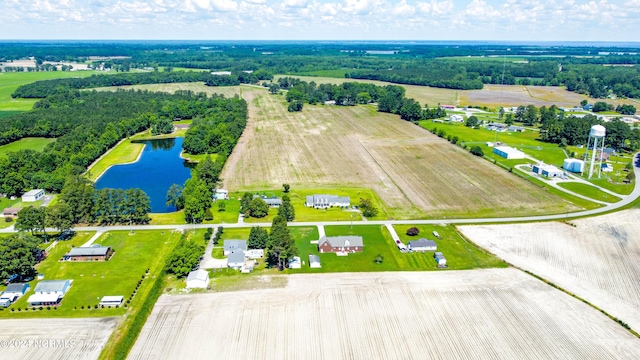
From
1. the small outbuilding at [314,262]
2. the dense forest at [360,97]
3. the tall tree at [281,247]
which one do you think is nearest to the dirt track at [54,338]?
the tall tree at [281,247]

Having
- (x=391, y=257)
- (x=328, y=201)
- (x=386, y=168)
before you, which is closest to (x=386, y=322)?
(x=391, y=257)

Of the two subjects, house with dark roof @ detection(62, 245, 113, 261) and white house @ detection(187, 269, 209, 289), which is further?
house with dark roof @ detection(62, 245, 113, 261)

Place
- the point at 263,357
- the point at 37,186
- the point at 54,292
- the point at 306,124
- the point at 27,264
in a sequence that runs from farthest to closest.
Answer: the point at 306,124 < the point at 37,186 < the point at 27,264 < the point at 54,292 < the point at 263,357

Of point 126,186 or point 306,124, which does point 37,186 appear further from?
point 306,124

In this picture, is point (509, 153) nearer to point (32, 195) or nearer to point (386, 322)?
point (386, 322)

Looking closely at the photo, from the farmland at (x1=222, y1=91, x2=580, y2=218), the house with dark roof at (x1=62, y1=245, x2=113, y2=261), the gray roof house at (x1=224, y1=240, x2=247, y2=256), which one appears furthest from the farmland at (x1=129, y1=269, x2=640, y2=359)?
the farmland at (x1=222, y1=91, x2=580, y2=218)

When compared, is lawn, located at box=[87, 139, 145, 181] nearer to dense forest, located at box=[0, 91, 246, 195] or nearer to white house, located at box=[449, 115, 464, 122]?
dense forest, located at box=[0, 91, 246, 195]

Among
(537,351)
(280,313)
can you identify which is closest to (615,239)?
(537,351)
